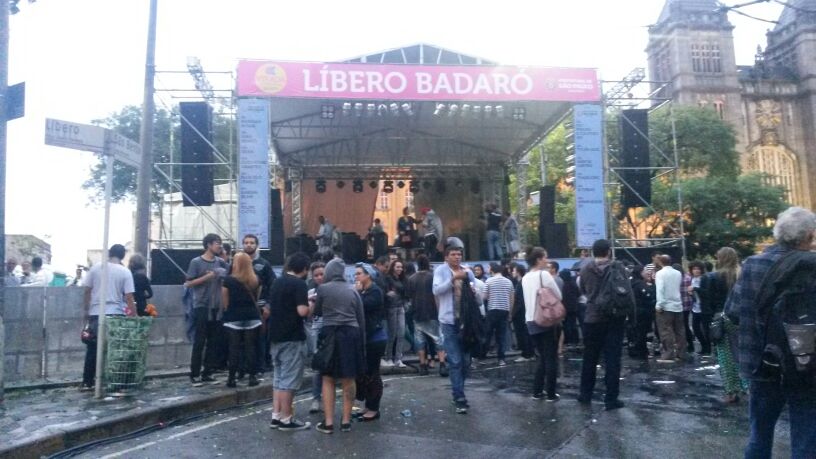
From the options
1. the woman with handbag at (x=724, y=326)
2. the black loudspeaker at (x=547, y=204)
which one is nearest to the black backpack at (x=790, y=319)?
the woman with handbag at (x=724, y=326)

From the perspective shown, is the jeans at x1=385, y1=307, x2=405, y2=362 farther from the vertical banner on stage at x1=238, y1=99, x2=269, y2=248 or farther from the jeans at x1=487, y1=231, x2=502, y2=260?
the jeans at x1=487, y1=231, x2=502, y2=260

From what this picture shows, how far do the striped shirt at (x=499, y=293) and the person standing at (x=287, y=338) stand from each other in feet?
17.8

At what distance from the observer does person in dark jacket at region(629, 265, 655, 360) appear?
1105cm

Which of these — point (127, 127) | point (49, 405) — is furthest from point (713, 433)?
point (127, 127)

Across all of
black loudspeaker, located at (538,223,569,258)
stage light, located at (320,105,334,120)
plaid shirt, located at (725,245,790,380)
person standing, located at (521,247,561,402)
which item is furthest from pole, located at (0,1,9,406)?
black loudspeaker, located at (538,223,569,258)

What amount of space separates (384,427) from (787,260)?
3.80 metres

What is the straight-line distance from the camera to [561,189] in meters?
36.9

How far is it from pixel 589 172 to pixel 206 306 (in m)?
10.2

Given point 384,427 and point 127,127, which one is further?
point 127,127

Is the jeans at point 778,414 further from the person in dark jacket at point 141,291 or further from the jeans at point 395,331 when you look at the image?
the person in dark jacket at point 141,291

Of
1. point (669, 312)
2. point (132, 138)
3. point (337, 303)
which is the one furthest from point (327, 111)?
point (132, 138)

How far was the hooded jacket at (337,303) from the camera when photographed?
604 cm

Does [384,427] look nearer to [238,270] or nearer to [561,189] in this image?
[238,270]

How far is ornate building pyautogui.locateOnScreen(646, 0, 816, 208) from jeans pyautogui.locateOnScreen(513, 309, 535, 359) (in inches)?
2100
